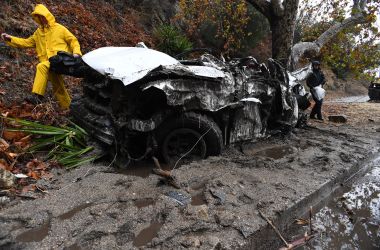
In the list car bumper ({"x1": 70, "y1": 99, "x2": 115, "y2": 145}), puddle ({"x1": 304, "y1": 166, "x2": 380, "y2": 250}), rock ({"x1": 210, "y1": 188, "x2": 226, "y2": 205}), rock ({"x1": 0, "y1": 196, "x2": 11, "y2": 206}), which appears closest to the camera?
rock ({"x1": 0, "y1": 196, "x2": 11, "y2": 206})

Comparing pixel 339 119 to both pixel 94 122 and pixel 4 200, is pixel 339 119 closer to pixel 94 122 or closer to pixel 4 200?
pixel 94 122

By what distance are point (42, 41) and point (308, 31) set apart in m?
14.8

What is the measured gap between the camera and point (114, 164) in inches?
154

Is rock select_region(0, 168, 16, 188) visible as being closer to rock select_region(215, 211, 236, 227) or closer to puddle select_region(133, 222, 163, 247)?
puddle select_region(133, 222, 163, 247)

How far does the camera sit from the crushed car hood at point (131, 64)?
11.2ft

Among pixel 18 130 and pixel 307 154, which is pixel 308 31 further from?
pixel 18 130

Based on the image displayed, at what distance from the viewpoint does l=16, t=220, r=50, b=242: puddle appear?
2.38 m

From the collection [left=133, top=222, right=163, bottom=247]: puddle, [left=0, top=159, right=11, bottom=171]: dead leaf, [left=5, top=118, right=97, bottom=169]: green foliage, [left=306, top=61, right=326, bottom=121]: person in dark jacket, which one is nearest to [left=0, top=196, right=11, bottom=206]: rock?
[left=0, top=159, right=11, bottom=171]: dead leaf

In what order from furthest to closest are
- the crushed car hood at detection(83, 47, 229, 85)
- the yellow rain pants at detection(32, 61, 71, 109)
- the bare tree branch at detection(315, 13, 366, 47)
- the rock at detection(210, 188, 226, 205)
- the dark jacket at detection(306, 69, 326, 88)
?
the bare tree branch at detection(315, 13, 366, 47)
the dark jacket at detection(306, 69, 326, 88)
the yellow rain pants at detection(32, 61, 71, 109)
the crushed car hood at detection(83, 47, 229, 85)
the rock at detection(210, 188, 226, 205)

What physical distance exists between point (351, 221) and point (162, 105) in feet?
8.17

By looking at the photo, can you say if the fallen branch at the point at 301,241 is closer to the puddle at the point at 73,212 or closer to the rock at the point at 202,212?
the rock at the point at 202,212

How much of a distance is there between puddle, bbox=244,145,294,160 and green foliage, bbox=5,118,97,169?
8.00ft

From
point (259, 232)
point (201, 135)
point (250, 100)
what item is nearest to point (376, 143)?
point (250, 100)

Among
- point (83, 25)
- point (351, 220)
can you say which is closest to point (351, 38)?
point (83, 25)
